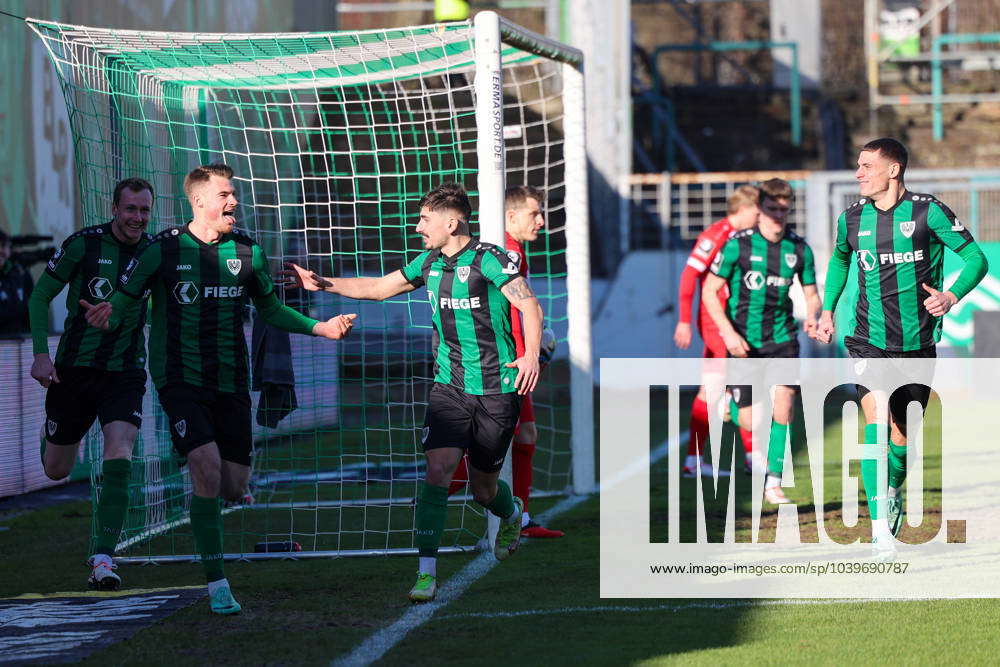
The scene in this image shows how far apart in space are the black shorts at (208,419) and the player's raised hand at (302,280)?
0.61 meters

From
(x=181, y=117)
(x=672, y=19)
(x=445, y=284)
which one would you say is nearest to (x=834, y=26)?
(x=672, y=19)

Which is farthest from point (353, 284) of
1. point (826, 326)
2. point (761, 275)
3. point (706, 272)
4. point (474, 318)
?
point (706, 272)

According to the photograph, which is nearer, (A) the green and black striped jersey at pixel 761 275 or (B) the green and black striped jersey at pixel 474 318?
(B) the green and black striped jersey at pixel 474 318

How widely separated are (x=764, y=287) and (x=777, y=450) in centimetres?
123

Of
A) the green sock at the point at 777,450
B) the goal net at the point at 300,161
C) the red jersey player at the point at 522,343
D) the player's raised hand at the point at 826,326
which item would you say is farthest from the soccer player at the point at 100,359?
the green sock at the point at 777,450

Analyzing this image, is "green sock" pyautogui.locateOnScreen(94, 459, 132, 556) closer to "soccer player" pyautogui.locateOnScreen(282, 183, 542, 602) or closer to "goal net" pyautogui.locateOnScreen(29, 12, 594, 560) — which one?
"goal net" pyautogui.locateOnScreen(29, 12, 594, 560)

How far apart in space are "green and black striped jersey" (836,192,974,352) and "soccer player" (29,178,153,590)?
3.93 metres

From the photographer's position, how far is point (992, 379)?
711 inches

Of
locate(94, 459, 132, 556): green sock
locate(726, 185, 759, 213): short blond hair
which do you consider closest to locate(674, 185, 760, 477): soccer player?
locate(726, 185, 759, 213): short blond hair

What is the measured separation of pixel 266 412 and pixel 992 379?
12441mm

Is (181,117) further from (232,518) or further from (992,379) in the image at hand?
(992,379)

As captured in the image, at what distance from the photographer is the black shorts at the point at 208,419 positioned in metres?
6.29

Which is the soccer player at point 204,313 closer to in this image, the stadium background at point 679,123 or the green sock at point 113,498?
the green sock at point 113,498

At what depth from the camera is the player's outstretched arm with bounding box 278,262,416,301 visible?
6.63 meters
